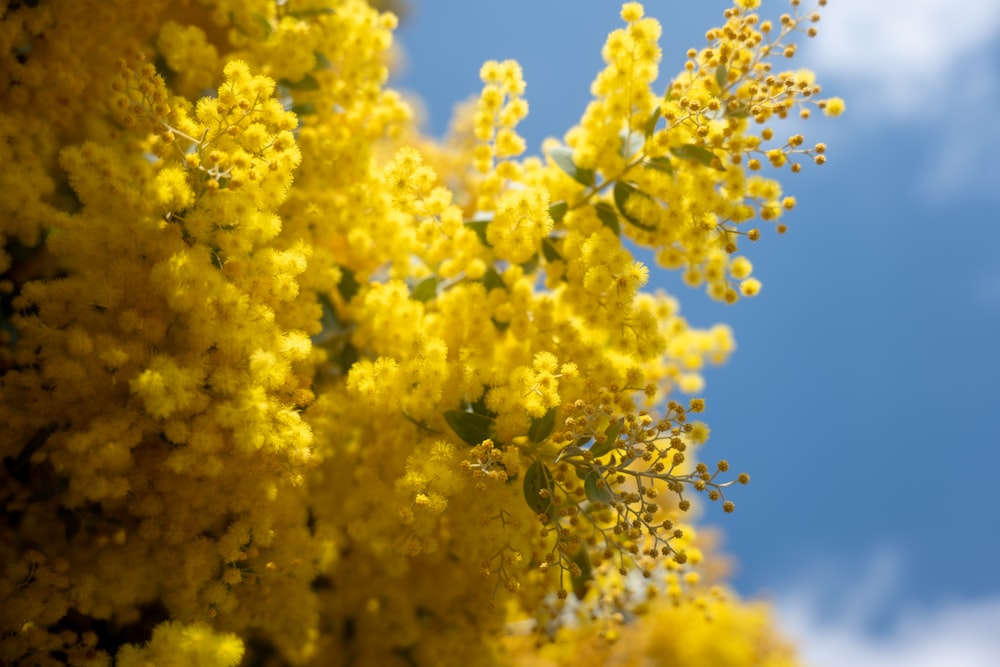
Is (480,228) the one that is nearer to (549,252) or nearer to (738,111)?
(549,252)

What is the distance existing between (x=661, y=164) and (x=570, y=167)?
13.9 inches

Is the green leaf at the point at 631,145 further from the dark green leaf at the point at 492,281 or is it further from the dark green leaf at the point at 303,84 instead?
the dark green leaf at the point at 303,84

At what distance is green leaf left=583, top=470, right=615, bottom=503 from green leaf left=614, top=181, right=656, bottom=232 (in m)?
1.01

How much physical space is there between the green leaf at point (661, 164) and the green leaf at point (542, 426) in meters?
1.07

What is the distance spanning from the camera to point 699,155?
2.85 m

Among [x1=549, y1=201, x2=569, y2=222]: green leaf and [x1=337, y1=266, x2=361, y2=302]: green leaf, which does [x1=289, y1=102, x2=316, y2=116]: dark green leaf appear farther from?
[x1=549, y1=201, x2=569, y2=222]: green leaf

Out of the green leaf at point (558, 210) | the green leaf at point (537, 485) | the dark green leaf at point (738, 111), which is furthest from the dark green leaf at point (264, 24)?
the green leaf at point (537, 485)

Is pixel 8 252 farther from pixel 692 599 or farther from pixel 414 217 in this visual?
pixel 692 599

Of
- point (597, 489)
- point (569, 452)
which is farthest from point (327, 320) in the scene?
point (597, 489)

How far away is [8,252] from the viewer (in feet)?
9.34

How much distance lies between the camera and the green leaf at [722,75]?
9.46ft

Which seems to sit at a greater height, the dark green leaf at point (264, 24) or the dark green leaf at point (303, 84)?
the dark green leaf at point (264, 24)

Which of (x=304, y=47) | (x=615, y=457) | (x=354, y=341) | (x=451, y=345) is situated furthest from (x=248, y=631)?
(x=304, y=47)

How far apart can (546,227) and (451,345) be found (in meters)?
0.58
